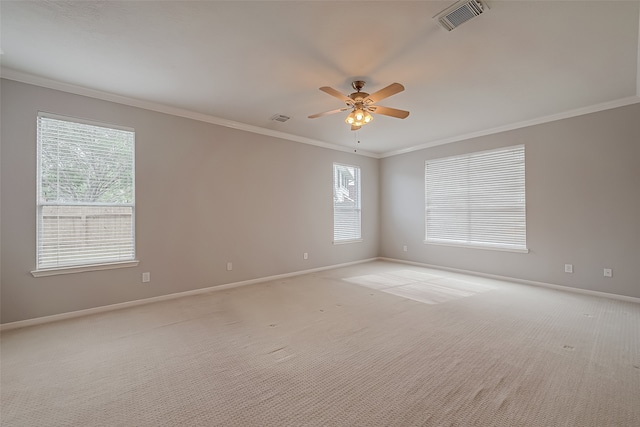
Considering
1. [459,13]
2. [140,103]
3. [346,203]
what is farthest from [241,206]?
[459,13]

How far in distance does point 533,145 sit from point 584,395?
4006mm

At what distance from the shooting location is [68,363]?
2.31 m

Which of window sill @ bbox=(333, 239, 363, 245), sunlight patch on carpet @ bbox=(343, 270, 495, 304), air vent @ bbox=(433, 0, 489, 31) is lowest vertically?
sunlight patch on carpet @ bbox=(343, 270, 495, 304)

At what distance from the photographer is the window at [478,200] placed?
4.84m

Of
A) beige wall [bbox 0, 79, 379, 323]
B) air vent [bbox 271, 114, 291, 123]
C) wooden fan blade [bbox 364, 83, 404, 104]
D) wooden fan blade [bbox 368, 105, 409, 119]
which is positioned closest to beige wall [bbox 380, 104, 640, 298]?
wooden fan blade [bbox 368, 105, 409, 119]

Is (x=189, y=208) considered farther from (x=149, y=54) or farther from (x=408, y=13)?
(x=408, y=13)

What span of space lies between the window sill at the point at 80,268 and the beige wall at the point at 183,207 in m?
0.06

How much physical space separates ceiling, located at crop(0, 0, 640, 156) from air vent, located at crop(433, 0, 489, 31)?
6 cm

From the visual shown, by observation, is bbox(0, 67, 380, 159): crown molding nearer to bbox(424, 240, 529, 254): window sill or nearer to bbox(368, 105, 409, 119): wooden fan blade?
bbox(368, 105, 409, 119): wooden fan blade

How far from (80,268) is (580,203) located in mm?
6853

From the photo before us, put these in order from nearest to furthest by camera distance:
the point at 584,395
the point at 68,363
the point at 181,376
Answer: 1. the point at 584,395
2. the point at 181,376
3. the point at 68,363

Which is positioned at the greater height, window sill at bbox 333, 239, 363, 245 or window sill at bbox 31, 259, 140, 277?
window sill at bbox 333, 239, 363, 245

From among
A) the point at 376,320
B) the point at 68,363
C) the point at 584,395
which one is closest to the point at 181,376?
the point at 68,363

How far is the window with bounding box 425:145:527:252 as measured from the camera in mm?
4844
